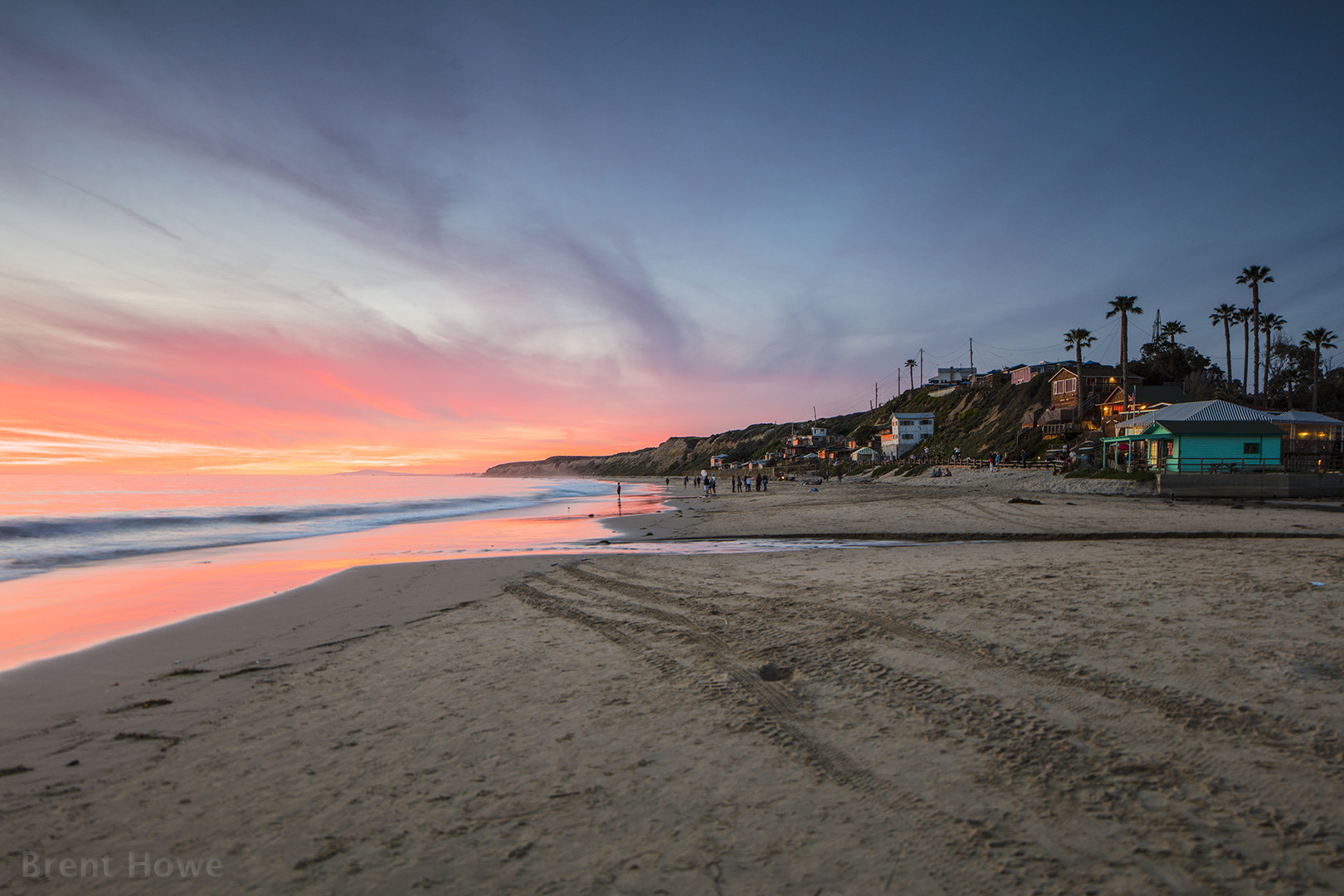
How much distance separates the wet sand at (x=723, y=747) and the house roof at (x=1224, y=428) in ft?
128

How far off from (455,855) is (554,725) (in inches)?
67.9

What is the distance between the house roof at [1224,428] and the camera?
38.7 meters

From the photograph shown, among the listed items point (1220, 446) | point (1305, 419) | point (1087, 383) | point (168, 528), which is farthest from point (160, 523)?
point (1087, 383)

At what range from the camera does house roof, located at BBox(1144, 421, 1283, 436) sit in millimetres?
38656

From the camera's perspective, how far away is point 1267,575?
32.2 ft

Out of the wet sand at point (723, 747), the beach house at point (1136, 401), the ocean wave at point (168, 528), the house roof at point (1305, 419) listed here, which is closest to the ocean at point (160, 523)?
the ocean wave at point (168, 528)

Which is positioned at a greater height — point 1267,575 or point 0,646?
point 1267,575

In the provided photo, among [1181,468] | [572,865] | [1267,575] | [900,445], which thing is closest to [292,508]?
[572,865]

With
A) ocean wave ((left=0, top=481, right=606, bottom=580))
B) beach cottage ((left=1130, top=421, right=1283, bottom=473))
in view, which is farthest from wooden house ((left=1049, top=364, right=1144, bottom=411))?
ocean wave ((left=0, top=481, right=606, bottom=580))

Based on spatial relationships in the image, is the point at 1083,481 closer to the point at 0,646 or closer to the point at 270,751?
the point at 270,751

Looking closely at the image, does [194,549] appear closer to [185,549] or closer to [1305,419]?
[185,549]

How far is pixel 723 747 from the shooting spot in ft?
15.0

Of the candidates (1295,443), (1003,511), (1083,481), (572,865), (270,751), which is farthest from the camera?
(1295,443)

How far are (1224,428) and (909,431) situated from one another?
6431cm
